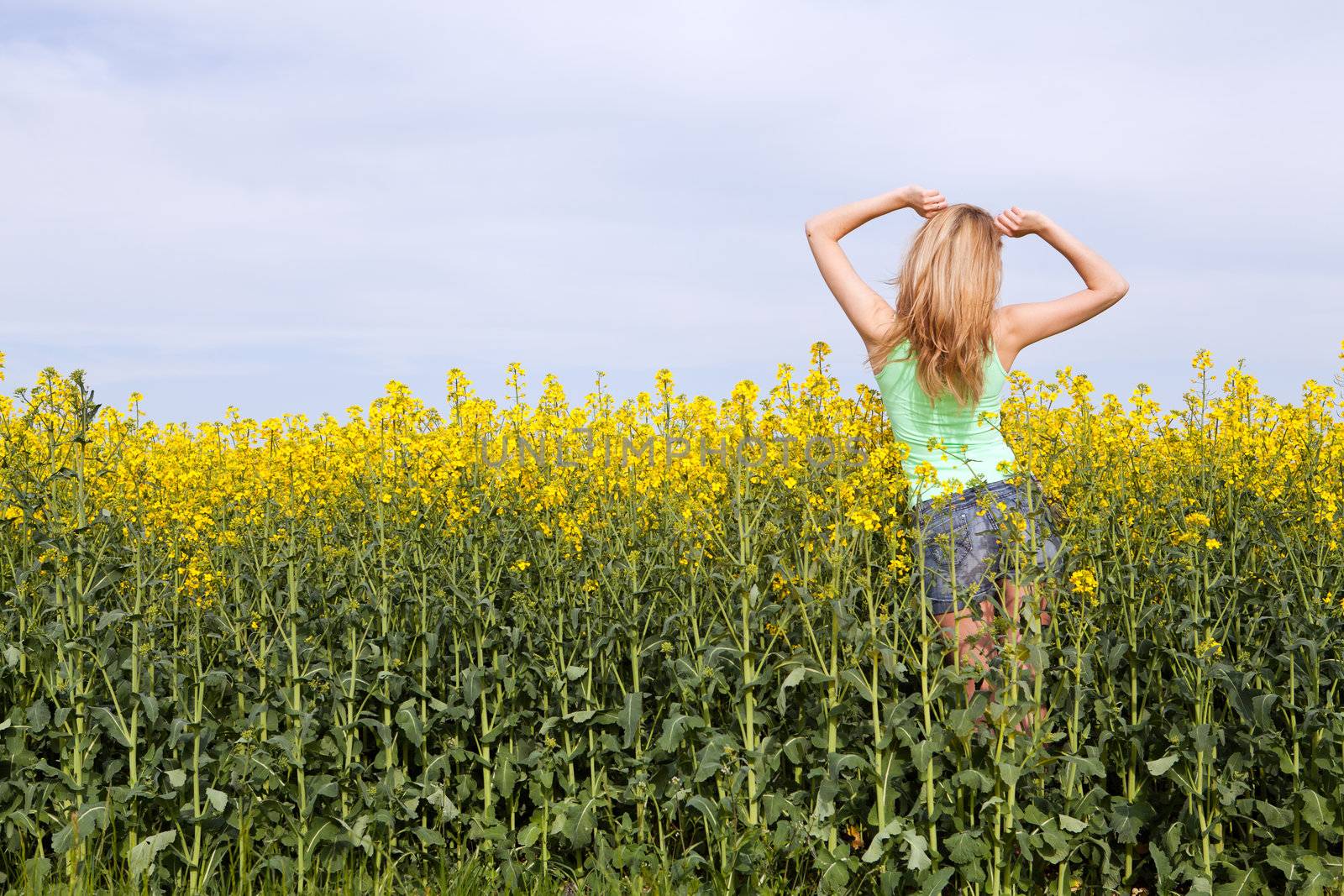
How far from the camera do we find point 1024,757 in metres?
4.00

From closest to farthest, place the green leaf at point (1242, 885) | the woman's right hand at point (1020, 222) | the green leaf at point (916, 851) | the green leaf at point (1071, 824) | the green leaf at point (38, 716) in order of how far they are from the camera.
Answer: the green leaf at point (916, 851) → the green leaf at point (1071, 824) → the green leaf at point (1242, 885) → the green leaf at point (38, 716) → the woman's right hand at point (1020, 222)

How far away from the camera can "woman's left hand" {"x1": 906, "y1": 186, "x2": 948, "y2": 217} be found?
4.65 metres

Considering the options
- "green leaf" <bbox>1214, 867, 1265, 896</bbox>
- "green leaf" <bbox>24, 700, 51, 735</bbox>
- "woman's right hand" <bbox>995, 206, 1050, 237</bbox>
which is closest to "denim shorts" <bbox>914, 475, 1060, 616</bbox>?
"woman's right hand" <bbox>995, 206, 1050, 237</bbox>

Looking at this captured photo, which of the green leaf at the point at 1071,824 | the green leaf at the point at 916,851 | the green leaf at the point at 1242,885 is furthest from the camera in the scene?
the green leaf at the point at 1242,885

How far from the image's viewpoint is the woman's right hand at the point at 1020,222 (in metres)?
4.71

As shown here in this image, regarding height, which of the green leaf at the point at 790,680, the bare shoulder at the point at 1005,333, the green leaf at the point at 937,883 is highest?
the bare shoulder at the point at 1005,333

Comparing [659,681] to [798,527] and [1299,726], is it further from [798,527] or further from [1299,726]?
[1299,726]

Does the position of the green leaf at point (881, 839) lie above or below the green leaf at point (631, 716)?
below

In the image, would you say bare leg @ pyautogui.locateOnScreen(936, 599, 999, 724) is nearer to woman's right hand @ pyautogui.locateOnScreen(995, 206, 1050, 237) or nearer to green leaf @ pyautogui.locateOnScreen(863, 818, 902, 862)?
green leaf @ pyautogui.locateOnScreen(863, 818, 902, 862)

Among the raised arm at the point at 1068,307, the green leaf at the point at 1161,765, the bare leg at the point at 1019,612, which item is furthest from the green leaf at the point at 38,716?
the green leaf at the point at 1161,765

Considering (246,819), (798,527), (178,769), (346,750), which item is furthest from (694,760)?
(178,769)

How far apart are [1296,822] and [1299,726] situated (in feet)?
1.30

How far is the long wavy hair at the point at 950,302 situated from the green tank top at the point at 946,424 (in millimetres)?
46

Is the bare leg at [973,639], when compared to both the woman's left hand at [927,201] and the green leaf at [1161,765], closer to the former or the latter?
the green leaf at [1161,765]
